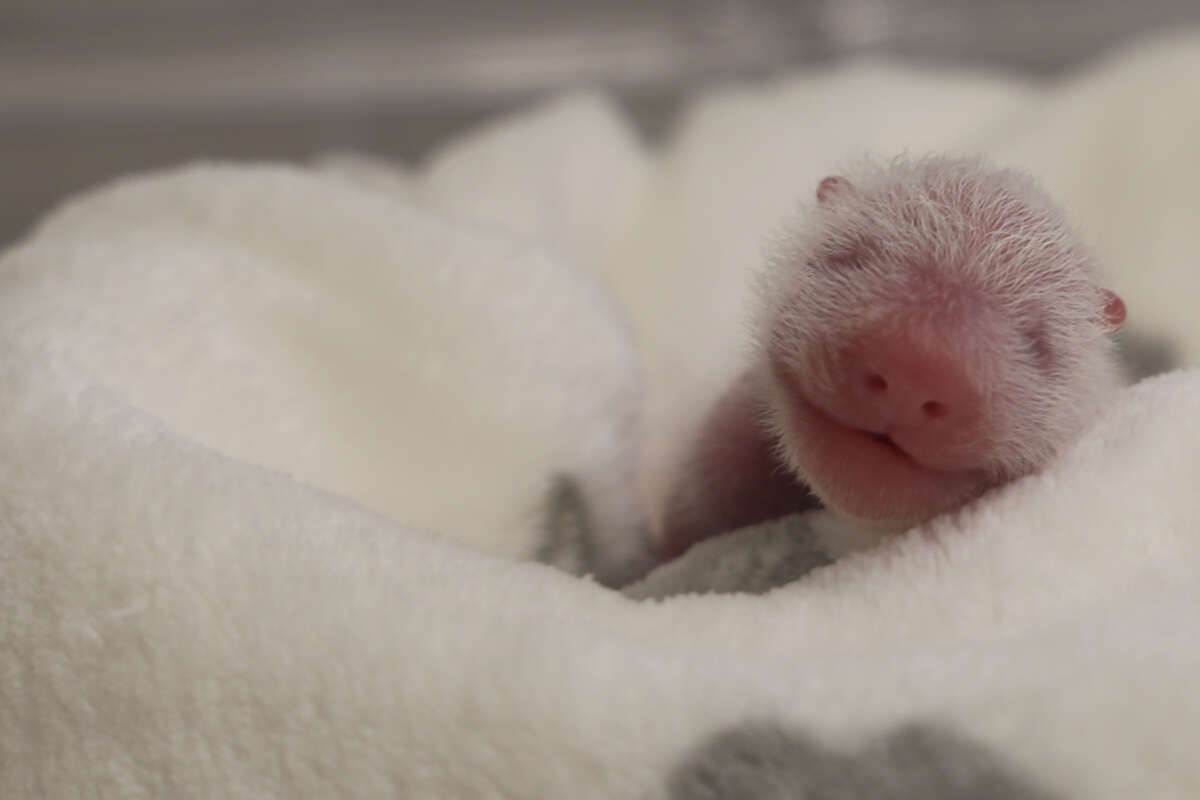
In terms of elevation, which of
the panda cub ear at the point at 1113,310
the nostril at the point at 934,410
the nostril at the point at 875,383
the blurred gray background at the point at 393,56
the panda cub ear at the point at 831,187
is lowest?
the blurred gray background at the point at 393,56

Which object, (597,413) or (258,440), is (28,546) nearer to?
(258,440)

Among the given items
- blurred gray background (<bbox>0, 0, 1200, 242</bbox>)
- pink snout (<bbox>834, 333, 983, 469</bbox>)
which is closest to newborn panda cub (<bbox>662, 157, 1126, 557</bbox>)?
pink snout (<bbox>834, 333, 983, 469</bbox>)

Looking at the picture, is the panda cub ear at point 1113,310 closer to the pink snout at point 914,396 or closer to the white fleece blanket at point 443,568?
the white fleece blanket at point 443,568

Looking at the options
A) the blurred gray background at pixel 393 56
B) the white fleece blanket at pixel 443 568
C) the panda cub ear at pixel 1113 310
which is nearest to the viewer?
the white fleece blanket at pixel 443 568

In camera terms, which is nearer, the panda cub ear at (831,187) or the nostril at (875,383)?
the nostril at (875,383)

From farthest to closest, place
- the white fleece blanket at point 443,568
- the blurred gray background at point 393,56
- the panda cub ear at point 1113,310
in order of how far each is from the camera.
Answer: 1. the blurred gray background at point 393,56
2. the panda cub ear at point 1113,310
3. the white fleece blanket at point 443,568

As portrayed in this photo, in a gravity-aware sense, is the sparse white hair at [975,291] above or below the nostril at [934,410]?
above

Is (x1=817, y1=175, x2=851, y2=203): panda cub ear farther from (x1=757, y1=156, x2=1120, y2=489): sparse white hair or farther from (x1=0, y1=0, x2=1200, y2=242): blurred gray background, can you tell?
(x1=0, y1=0, x2=1200, y2=242): blurred gray background

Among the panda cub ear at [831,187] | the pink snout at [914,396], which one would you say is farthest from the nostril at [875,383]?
the panda cub ear at [831,187]
